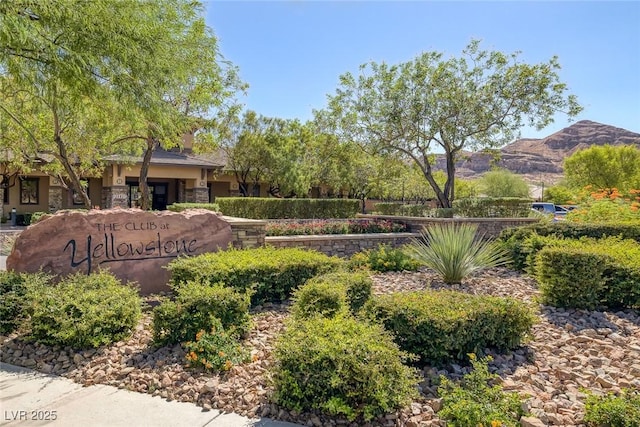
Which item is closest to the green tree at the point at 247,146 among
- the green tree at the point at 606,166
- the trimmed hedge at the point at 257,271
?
the trimmed hedge at the point at 257,271

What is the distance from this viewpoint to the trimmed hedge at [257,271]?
19.6 feet

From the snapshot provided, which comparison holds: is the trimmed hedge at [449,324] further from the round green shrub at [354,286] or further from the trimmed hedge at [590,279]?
the trimmed hedge at [590,279]

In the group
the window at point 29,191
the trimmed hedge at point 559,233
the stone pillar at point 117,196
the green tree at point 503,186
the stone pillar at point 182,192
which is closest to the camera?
the trimmed hedge at point 559,233

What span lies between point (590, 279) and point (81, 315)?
255 inches

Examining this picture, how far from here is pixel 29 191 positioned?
77.3 feet

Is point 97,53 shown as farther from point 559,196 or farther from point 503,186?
point 503,186

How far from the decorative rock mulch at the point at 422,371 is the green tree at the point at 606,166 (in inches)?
1552

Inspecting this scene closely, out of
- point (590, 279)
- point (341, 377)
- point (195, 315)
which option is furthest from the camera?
point (590, 279)

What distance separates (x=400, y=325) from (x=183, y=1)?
7.41 metres

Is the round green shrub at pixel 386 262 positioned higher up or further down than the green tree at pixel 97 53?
further down

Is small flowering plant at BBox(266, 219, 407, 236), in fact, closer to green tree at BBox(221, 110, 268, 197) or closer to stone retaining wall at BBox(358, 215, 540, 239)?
stone retaining wall at BBox(358, 215, 540, 239)

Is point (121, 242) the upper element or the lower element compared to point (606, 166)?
lower

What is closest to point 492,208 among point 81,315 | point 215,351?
point 215,351

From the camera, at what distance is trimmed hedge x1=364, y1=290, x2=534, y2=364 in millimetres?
4289
